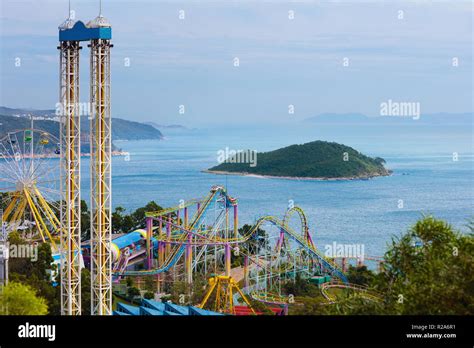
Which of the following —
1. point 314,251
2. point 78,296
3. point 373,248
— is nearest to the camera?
point 78,296

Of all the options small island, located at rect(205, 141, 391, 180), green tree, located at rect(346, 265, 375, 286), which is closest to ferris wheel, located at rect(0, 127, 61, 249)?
green tree, located at rect(346, 265, 375, 286)

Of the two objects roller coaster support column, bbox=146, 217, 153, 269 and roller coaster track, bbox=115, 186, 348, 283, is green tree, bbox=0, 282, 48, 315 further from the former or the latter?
roller coaster support column, bbox=146, 217, 153, 269

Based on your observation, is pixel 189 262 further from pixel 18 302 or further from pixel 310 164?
pixel 310 164

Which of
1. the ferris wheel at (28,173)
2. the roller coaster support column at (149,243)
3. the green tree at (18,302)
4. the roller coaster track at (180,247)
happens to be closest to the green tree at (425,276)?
the green tree at (18,302)
